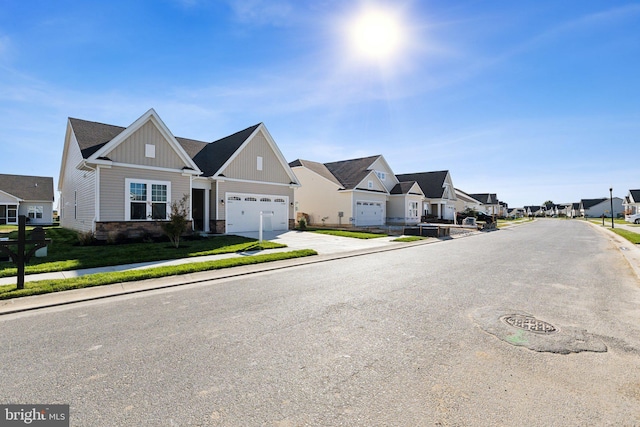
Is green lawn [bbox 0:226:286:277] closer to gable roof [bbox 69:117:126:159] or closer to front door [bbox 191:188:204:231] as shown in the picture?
gable roof [bbox 69:117:126:159]

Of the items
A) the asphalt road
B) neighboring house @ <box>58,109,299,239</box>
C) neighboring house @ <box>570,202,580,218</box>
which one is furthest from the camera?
neighboring house @ <box>570,202,580,218</box>

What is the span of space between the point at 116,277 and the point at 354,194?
73.9ft

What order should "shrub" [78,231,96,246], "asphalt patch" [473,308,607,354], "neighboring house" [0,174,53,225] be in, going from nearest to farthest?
"asphalt patch" [473,308,607,354] < "shrub" [78,231,96,246] < "neighboring house" [0,174,53,225]

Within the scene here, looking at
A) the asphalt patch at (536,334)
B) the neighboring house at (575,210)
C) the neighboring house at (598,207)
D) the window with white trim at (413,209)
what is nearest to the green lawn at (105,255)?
the asphalt patch at (536,334)

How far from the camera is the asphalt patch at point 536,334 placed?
4012mm

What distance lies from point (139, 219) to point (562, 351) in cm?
1624

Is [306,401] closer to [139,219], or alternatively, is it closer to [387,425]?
[387,425]

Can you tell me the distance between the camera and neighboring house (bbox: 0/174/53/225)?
3097 cm

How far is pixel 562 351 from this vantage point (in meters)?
3.89

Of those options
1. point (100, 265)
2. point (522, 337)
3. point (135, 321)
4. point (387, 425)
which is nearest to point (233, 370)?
point (387, 425)

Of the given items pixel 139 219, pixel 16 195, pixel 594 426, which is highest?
pixel 16 195

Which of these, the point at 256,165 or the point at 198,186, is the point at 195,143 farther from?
the point at 256,165

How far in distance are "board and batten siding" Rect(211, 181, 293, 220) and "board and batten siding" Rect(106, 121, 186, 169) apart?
308 cm

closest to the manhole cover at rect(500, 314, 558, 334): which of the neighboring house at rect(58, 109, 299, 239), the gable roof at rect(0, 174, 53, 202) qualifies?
the neighboring house at rect(58, 109, 299, 239)
